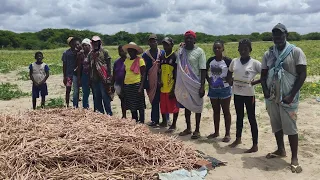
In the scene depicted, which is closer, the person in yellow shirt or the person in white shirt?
the person in white shirt

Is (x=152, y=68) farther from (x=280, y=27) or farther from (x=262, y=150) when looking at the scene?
(x=280, y=27)

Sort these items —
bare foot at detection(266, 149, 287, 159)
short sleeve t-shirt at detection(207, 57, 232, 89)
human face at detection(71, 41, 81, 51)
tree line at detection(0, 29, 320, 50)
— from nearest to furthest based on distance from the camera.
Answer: bare foot at detection(266, 149, 287, 159) < short sleeve t-shirt at detection(207, 57, 232, 89) < human face at detection(71, 41, 81, 51) < tree line at detection(0, 29, 320, 50)

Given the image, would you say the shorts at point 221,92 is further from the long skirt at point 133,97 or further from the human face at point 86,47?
the human face at point 86,47

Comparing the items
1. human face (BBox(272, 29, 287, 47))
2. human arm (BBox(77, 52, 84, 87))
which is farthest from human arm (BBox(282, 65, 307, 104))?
human arm (BBox(77, 52, 84, 87))

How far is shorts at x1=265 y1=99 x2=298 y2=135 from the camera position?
4.42 meters

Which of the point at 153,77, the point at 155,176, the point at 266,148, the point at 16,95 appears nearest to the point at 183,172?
the point at 155,176

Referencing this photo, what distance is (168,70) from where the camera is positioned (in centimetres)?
621

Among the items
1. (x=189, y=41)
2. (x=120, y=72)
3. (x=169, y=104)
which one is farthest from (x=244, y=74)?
(x=120, y=72)

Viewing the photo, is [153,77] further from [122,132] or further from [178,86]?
[122,132]

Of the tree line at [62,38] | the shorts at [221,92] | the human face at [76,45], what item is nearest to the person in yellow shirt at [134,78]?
the human face at [76,45]

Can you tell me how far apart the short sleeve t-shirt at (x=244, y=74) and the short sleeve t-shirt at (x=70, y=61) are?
11.8 feet

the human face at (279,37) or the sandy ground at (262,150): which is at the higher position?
the human face at (279,37)

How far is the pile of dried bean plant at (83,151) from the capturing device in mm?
3623

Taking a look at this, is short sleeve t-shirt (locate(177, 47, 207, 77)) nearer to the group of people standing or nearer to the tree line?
the group of people standing
